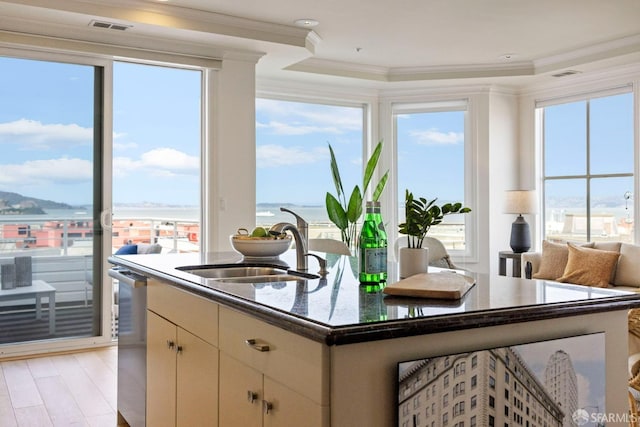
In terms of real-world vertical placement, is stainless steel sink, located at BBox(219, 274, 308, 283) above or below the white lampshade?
below

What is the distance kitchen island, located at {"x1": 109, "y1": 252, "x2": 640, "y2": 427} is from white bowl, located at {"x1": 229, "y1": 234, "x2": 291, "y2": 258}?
0.55 meters

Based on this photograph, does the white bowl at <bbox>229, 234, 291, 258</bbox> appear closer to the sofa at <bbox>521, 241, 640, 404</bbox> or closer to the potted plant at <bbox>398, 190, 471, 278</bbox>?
the potted plant at <bbox>398, 190, 471, 278</bbox>

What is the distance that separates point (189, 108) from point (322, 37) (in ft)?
4.19

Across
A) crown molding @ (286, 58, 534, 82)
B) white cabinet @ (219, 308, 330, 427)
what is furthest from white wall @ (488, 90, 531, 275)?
white cabinet @ (219, 308, 330, 427)

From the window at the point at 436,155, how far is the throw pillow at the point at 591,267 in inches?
63.4

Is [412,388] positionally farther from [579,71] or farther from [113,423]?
[579,71]

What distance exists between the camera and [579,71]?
5887mm

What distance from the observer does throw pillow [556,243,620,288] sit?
Result: 5.13m

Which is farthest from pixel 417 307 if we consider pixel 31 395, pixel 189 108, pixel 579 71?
pixel 579 71

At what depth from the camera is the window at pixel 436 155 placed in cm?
680

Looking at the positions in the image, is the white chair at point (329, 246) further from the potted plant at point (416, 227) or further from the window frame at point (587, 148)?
the window frame at point (587, 148)

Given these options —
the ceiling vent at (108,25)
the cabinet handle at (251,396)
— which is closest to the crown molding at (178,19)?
the ceiling vent at (108,25)

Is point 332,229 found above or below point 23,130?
below

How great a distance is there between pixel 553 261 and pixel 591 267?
15.5 inches
